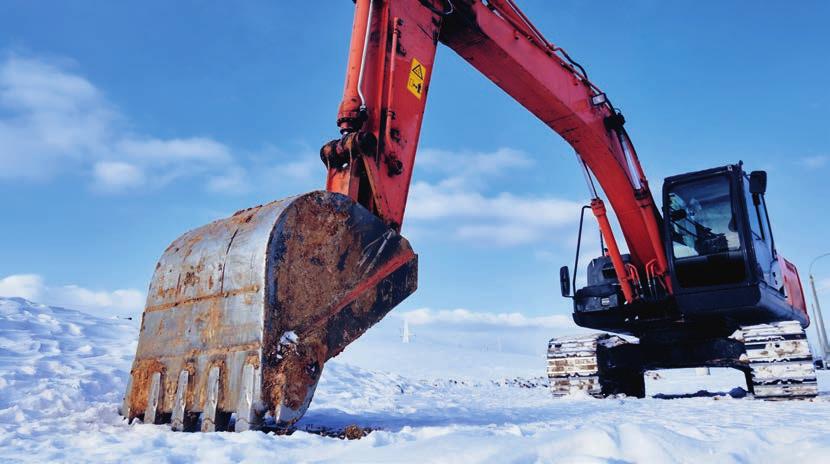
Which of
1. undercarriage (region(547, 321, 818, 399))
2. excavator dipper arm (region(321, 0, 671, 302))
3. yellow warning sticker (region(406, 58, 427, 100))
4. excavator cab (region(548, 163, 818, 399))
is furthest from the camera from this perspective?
undercarriage (region(547, 321, 818, 399))

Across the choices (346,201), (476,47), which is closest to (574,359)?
(476,47)

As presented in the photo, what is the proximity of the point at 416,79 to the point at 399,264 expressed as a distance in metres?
1.46

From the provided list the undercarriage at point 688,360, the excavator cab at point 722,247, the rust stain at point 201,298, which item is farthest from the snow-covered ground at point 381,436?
the undercarriage at point 688,360

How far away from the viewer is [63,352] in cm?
700

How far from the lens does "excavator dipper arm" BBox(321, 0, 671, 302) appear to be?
145 inches

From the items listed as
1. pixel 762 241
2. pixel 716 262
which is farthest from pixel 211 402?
pixel 762 241

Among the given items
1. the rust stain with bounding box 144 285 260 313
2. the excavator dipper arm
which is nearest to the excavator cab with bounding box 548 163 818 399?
the excavator dipper arm

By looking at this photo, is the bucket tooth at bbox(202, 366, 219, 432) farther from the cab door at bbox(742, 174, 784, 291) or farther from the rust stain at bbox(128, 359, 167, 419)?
the cab door at bbox(742, 174, 784, 291)

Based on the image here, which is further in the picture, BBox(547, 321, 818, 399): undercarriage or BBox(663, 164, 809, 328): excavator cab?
BBox(547, 321, 818, 399): undercarriage

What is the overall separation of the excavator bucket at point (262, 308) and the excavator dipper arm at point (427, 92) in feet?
1.50

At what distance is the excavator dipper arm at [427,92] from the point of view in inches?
145

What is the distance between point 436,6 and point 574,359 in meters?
5.24

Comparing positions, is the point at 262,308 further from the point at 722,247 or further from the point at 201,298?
the point at 722,247

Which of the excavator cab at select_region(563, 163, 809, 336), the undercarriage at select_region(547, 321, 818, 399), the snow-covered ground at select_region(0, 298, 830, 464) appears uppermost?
the excavator cab at select_region(563, 163, 809, 336)
